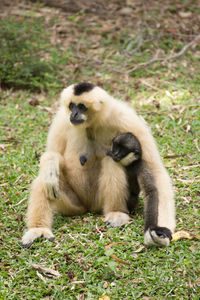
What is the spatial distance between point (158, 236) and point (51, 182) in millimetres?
1350

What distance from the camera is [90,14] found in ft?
37.4

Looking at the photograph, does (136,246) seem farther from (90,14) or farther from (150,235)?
(90,14)

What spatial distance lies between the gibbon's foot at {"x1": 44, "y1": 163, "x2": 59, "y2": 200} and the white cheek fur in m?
0.78

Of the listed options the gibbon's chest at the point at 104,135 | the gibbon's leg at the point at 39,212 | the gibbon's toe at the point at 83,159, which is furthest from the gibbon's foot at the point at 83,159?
the gibbon's leg at the point at 39,212

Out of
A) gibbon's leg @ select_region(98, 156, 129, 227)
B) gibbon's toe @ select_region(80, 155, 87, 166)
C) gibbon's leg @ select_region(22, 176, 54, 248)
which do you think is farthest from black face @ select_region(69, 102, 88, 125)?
gibbon's leg @ select_region(22, 176, 54, 248)

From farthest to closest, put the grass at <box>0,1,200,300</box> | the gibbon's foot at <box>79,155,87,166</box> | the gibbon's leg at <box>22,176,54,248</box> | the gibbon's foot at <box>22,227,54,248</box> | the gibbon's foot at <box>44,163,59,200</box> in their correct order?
the gibbon's foot at <box>79,155,87,166</box> → the gibbon's foot at <box>44,163,59,200</box> → the gibbon's leg at <box>22,176,54,248</box> → the gibbon's foot at <box>22,227,54,248</box> → the grass at <box>0,1,200,300</box>

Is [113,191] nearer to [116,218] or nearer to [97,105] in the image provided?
[116,218]

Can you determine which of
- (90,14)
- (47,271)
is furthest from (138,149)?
(90,14)

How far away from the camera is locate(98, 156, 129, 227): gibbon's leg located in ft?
15.9

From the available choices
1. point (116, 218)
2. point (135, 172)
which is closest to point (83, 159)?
point (135, 172)

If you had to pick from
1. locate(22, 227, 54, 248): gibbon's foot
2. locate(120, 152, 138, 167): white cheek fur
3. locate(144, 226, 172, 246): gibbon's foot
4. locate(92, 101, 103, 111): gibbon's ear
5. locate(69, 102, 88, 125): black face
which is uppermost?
locate(92, 101, 103, 111): gibbon's ear

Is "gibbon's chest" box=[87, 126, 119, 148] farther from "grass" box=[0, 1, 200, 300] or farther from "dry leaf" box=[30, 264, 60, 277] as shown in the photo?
"dry leaf" box=[30, 264, 60, 277]

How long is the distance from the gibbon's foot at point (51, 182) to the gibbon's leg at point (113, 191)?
0.54m

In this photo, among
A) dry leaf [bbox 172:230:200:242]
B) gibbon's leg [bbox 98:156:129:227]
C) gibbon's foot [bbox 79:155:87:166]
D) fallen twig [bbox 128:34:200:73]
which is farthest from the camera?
fallen twig [bbox 128:34:200:73]
